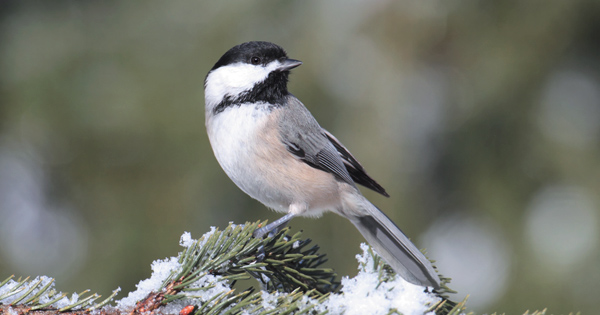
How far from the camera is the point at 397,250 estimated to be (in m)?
1.50

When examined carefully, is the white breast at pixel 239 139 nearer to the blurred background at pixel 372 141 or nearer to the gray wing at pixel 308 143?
the gray wing at pixel 308 143

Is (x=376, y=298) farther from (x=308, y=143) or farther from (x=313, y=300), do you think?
(x=308, y=143)

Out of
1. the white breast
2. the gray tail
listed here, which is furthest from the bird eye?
the gray tail

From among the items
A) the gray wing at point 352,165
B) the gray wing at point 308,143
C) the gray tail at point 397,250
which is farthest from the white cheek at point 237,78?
the gray tail at point 397,250

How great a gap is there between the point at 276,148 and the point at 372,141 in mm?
645

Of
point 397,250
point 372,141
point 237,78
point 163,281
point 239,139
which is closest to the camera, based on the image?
point 163,281

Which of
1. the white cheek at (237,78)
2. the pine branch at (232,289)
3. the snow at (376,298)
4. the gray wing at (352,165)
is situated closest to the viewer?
the pine branch at (232,289)

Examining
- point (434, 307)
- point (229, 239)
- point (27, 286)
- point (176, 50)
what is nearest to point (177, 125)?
point (176, 50)

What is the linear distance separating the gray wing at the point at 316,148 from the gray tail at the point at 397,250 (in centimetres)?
14

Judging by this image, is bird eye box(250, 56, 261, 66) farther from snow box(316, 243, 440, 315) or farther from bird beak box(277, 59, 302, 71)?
snow box(316, 243, 440, 315)

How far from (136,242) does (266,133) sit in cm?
85

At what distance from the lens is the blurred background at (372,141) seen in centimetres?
215

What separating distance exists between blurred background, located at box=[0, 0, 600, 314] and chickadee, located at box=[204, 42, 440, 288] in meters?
0.37

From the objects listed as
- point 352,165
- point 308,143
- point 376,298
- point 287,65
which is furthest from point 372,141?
point 376,298
